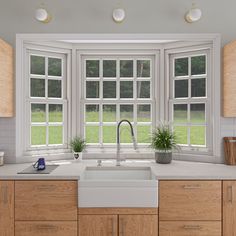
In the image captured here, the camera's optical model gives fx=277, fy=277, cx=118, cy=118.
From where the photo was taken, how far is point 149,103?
3492mm

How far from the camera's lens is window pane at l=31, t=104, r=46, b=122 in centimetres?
334

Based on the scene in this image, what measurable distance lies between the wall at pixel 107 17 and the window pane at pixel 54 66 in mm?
419

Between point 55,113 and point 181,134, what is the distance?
158 cm

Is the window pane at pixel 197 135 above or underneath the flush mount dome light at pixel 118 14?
underneath

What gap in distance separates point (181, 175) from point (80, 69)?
1.82 m

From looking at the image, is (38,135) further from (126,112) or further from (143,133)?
(143,133)

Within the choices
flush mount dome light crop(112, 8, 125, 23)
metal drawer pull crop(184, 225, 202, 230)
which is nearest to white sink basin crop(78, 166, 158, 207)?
metal drawer pull crop(184, 225, 202, 230)

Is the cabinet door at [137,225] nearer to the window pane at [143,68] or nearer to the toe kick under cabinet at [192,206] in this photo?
the toe kick under cabinet at [192,206]

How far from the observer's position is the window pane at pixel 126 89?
351cm

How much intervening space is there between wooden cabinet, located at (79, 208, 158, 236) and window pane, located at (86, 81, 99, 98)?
1.53 m

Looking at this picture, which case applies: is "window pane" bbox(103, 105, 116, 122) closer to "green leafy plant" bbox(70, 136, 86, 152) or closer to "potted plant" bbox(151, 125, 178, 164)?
"green leafy plant" bbox(70, 136, 86, 152)

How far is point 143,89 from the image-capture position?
11.5 feet

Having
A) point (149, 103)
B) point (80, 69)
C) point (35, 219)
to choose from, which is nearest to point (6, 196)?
point (35, 219)

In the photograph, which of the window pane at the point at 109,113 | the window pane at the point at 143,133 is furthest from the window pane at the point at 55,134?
the window pane at the point at 143,133
